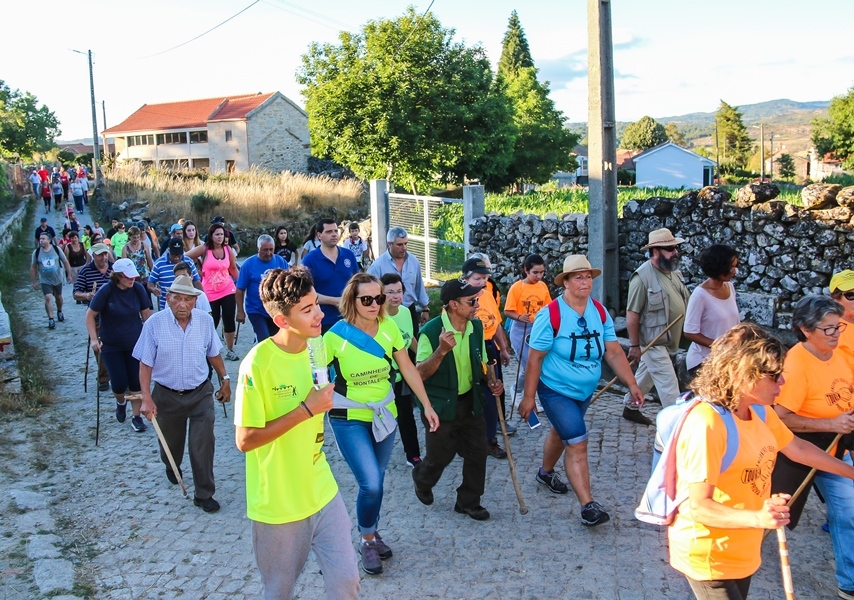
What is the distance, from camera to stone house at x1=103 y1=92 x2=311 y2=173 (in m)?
54.7

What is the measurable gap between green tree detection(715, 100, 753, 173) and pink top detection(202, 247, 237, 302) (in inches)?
3548

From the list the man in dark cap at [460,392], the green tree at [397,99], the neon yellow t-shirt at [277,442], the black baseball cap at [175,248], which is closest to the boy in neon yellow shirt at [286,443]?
the neon yellow t-shirt at [277,442]

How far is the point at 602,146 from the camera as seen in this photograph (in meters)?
9.03

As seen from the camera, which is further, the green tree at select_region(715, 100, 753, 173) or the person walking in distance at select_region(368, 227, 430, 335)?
the green tree at select_region(715, 100, 753, 173)

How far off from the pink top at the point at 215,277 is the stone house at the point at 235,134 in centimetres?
4244

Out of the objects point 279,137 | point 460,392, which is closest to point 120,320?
point 460,392

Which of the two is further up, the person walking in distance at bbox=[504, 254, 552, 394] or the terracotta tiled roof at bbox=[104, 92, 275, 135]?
the terracotta tiled roof at bbox=[104, 92, 275, 135]

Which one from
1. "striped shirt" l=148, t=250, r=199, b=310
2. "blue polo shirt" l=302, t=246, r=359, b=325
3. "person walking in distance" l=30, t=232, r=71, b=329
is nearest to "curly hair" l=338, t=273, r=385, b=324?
"blue polo shirt" l=302, t=246, r=359, b=325

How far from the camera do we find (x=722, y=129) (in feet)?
303

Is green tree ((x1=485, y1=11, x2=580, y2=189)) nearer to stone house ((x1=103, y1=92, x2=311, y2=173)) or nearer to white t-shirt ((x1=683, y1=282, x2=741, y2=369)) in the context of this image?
stone house ((x1=103, y1=92, x2=311, y2=173))

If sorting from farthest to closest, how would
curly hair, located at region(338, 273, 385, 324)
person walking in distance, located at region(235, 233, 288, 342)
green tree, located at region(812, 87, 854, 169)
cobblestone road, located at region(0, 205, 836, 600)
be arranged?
green tree, located at region(812, 87, 854, 169), person walking in distance, located at region(235, 233, 288, 342), curly hair, located at region(338, 273, 385, 324), cobblestone road, located at region(0, 205, 836, 600)

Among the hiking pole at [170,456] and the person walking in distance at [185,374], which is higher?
the person walking in distance at [185,374]

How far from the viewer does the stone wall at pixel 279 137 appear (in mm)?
54594

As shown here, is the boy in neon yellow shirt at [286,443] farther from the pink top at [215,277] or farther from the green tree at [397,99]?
the green tree at [397,99]
